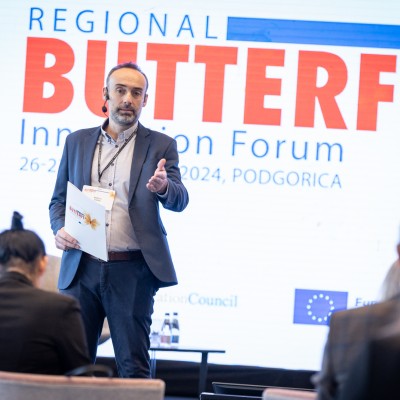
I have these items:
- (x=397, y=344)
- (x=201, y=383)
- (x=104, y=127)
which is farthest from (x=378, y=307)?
(x=201, y=383)

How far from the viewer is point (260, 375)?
6.26 metres

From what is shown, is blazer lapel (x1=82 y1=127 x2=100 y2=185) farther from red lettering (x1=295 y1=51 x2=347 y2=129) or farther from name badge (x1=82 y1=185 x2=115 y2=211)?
red lettering (x1=295 y1=51 x2=347 y2=129)

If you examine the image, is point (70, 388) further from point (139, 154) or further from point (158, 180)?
point (139, 154)

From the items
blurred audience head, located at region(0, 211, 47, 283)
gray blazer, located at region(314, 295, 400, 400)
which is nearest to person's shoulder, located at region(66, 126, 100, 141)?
blurred audience head, located at region(0, 211, 47, 283)

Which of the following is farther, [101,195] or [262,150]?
[262,150]

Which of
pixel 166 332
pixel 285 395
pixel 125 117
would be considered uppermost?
pixel 125 117

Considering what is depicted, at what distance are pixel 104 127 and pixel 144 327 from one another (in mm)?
985

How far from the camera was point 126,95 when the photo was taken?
14.1ft

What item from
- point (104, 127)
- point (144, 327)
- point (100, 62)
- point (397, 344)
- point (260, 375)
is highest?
point (100, 62)

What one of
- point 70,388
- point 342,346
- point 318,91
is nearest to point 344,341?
point 342,346

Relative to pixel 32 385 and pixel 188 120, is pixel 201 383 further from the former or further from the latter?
pixel 32 385

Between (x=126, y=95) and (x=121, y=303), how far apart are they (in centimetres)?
99

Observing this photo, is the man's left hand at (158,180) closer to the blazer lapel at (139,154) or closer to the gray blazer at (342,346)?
the blazer lapel at (139,154)

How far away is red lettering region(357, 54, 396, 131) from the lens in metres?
6.20
